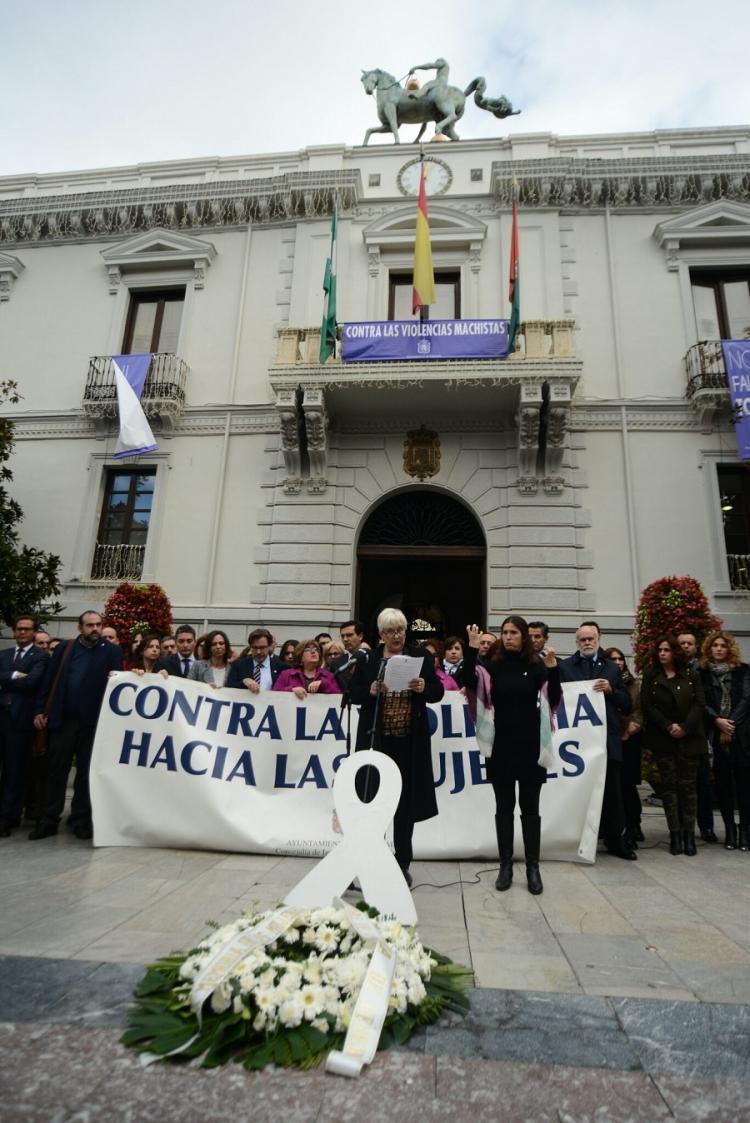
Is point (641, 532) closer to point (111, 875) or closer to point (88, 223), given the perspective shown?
point (111, 875)

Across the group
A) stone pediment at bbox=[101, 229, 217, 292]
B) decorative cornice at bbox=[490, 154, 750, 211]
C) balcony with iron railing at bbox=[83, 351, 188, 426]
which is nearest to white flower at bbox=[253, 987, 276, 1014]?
balcony with iron railing at bbox=[83, 351, 188, 426]

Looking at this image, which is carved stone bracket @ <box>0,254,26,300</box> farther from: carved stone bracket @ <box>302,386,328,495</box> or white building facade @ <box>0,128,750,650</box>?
carved stone bracket @ <box>302,386,328,495</box>

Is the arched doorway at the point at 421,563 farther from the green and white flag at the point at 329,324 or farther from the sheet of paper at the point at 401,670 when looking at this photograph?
the sheet of paper at the point at 401,670

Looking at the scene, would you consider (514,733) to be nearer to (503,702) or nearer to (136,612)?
(503,702)

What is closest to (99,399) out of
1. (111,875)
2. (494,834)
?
(111,875)

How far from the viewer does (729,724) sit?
586 centimetres

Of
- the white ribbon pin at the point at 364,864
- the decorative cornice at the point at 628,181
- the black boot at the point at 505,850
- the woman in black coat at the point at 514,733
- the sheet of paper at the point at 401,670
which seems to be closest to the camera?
the white ribbon pin at the point at 364,864

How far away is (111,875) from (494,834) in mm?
2937

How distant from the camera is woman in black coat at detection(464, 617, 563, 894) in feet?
14.5

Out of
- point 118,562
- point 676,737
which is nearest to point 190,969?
point 676,737

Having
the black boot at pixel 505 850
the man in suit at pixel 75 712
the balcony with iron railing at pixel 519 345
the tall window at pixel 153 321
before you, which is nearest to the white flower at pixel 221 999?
the black boot at pixel 505 850

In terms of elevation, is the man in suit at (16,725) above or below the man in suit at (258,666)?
below

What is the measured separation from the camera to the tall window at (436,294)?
13086 mm

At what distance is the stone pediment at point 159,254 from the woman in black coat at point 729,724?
12739 mm
